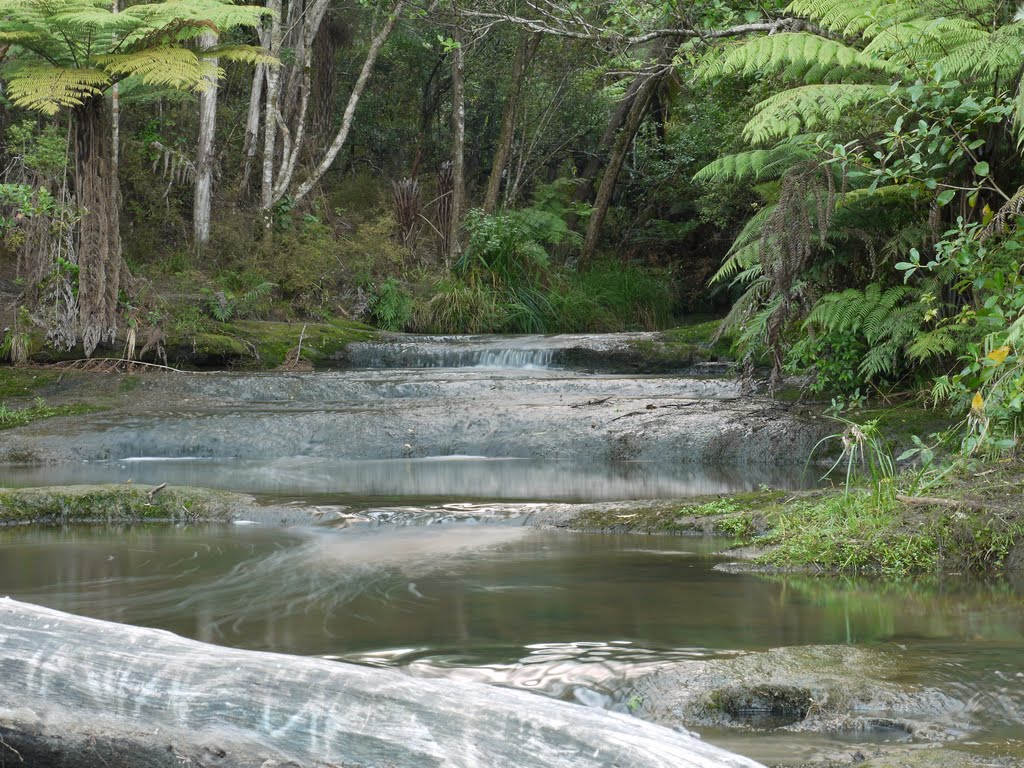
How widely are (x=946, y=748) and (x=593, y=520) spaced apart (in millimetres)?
2856

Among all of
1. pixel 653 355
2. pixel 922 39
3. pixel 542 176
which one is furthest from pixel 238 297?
pixel 542 176

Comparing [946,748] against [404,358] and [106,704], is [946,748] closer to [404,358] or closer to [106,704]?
[106,704]

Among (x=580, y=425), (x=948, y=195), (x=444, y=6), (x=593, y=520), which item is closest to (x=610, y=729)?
(x=593, y=520)

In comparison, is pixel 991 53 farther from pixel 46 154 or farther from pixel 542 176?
pixel 542 176

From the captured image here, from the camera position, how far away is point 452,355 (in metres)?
11.5

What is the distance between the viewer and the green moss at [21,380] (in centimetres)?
902

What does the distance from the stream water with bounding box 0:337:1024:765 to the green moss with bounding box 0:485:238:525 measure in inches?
6.4

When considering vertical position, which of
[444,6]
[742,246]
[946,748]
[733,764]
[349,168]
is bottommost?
[946,748]

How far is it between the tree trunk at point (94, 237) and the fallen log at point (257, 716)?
8.05 m

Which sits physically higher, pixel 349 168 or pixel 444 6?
pixel 444 6

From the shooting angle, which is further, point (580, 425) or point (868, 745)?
point (580, 425)

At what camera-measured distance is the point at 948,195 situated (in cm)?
525

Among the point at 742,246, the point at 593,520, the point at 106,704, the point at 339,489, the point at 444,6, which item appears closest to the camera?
the point at 106,704

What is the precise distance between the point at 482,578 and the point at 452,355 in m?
7.64
